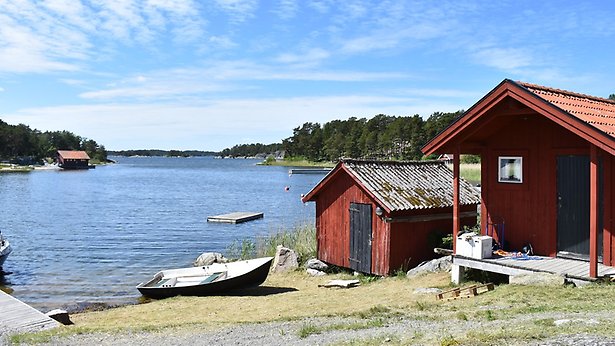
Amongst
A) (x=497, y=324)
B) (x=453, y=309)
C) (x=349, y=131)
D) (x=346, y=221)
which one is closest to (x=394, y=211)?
(x=346, y=221)

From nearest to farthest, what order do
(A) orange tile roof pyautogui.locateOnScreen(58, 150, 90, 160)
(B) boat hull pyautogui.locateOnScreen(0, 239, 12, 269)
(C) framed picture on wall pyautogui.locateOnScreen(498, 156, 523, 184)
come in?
(C) framed picture on wall pyautogui.locateOnScreen(498, 156, 523, 184) < (B) boat hull pyautogui.locateOnScreen(0, 239, 12, 269) < (A) orange tile roof pyautogui.locateOnScreen(58, 150, 90, 160)

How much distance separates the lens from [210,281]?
16969 millimetres

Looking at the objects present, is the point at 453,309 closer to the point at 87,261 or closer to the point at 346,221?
the point at 346,221

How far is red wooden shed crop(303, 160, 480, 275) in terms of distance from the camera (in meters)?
16.4

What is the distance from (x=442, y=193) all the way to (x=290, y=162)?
17931cm

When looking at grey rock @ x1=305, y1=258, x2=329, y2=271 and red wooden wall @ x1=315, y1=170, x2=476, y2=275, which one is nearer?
red wooden wall @ x1=315, y1=170, x2=476, y2=275

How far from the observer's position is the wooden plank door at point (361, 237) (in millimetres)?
16797

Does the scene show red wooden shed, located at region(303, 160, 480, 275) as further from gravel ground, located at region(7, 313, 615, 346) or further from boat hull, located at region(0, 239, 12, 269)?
boat hull, located at region(0, 239, 12, 269)

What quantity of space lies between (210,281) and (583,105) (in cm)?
1135

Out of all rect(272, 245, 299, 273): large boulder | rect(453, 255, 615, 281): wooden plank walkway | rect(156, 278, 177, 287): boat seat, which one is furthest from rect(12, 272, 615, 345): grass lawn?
rect(272, 245, 299, 273): large boulder

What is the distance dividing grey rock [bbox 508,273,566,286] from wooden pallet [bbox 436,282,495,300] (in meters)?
0.54

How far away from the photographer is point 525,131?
525 inches

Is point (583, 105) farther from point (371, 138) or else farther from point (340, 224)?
point (371, 138)

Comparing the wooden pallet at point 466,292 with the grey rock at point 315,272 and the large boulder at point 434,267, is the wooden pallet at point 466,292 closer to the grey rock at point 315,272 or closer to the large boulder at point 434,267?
the large boulder at point 434,267
